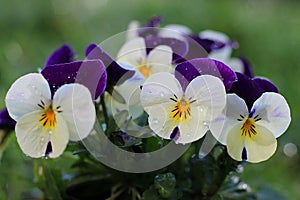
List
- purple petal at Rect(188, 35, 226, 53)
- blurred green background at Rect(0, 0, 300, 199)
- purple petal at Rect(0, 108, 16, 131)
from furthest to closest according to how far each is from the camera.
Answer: blurred green background at Rect(0, 0, 300, 199) < purple petal at Rect(188, 35, 226, 53) < purple petal at Rect(0, 108, 16, 131)

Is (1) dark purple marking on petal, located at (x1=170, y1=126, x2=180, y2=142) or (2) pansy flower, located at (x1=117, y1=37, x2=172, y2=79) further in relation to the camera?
(2) pansy flower, located at (x1=117, y1=37, x2=172, y2=79)

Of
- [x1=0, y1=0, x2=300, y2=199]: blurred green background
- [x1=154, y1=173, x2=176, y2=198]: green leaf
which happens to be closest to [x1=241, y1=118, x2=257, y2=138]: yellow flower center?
[x1=154, y1=173, x2=176, y2=198]: green leaf

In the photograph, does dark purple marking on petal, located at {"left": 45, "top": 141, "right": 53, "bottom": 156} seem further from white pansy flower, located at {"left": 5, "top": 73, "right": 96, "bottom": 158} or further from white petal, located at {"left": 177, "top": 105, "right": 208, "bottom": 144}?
white petal, located at {"left": 177, "top": 105, "right": 208, "bottom": 144}

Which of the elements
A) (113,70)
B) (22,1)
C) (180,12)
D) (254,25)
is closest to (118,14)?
(180,12)

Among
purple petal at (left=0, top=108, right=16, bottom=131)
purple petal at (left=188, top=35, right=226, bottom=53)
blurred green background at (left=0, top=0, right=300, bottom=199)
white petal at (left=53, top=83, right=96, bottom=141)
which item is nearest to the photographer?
white petal at (left=53, top=83, right=96, bottom=141)

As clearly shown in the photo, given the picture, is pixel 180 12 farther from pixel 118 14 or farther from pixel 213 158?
pixel 213 158

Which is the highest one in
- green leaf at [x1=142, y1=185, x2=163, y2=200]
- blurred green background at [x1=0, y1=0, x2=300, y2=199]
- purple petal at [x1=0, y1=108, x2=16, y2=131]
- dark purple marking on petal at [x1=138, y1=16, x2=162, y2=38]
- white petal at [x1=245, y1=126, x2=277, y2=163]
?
dark purple marking on petal at [x1=138, y1=16, x2=162, y2=38]

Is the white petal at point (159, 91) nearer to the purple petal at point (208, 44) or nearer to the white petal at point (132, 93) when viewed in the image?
the white petal at point (132, 93)
